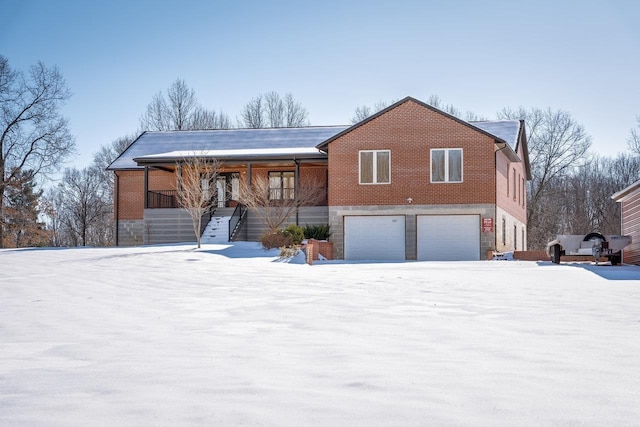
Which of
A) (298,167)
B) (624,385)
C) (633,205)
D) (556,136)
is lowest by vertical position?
(624,385)

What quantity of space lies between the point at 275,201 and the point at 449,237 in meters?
7.74

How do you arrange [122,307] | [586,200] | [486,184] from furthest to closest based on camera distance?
[586,200] → [486,184] → [122,307]

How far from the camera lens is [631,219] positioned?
22.5m

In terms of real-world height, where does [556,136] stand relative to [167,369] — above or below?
above

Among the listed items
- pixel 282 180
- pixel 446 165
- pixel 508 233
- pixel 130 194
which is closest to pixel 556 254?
pixel 446 165

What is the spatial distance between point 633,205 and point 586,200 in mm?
40602

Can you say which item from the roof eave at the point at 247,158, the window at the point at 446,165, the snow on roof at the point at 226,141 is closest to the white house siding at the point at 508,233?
the window at the point at 446,165

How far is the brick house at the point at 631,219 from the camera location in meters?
21.2

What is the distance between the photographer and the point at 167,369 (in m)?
5.00

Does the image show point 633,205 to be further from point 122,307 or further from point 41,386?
point 41,386

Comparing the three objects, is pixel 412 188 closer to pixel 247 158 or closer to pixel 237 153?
pixel 247 158

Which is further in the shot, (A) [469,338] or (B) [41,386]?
(A) [469,338]

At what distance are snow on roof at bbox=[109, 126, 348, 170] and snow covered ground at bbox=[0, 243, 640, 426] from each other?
23.7 m

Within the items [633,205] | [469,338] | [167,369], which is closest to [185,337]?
[167,369]
